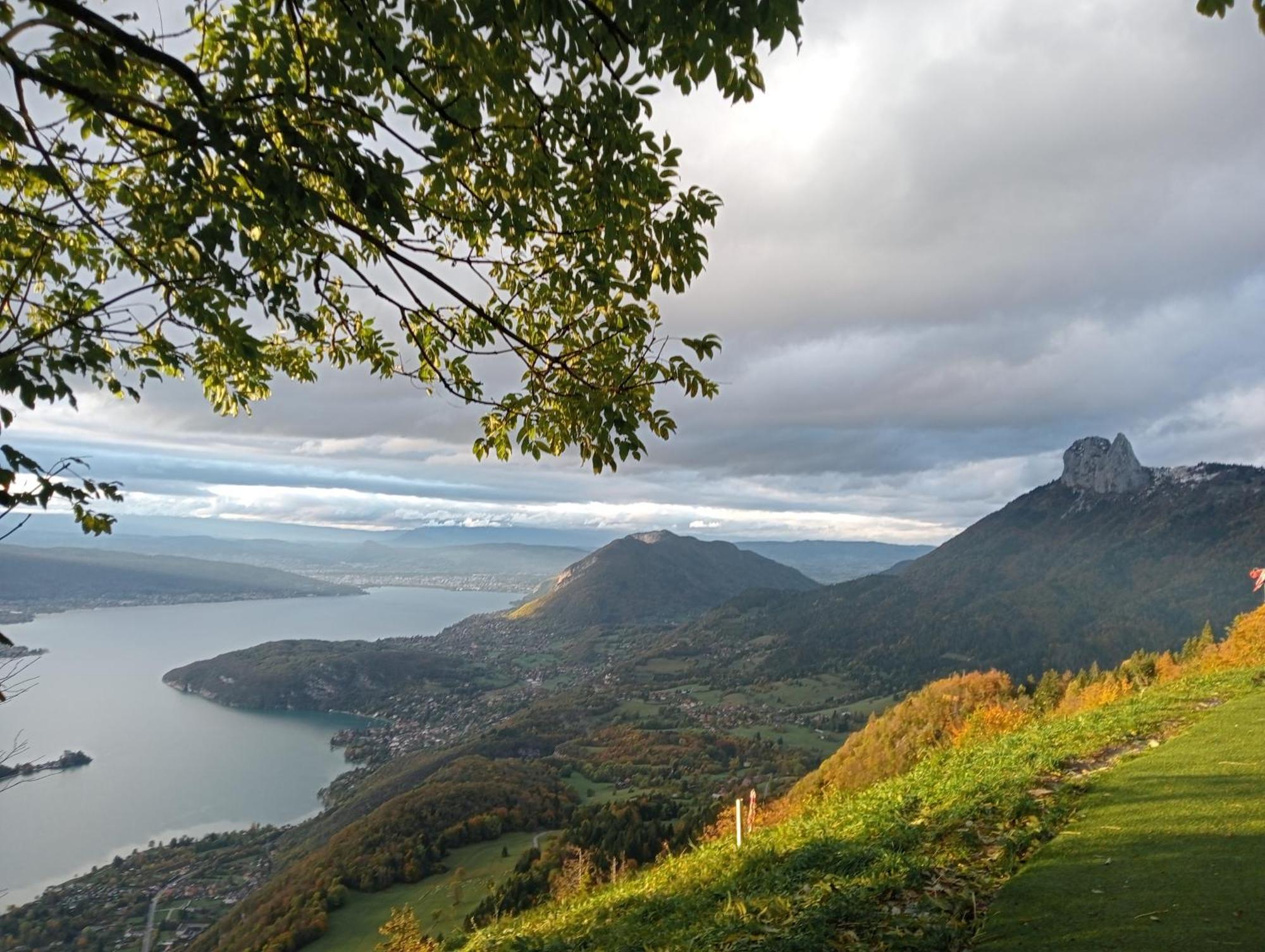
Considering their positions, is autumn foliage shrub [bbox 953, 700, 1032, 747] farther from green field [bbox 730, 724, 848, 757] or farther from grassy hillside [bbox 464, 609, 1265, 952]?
green field [bbox 730, 724, 848, 757]

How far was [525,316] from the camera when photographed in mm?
4504

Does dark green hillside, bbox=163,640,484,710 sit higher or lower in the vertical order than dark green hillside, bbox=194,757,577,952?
lower

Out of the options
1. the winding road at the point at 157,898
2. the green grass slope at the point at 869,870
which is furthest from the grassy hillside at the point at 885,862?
the winding road at the point at 157,898

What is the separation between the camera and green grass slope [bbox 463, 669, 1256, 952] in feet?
15.1

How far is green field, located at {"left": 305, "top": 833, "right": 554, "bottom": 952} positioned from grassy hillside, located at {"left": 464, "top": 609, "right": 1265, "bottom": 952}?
35.6 m

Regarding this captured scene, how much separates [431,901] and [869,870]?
2109 inches

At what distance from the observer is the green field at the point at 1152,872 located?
3912 millimetres

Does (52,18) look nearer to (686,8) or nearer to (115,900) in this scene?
(686,8)

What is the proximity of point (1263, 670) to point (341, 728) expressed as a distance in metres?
152

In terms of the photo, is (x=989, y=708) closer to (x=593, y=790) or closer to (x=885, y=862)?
(x=885, y=862)

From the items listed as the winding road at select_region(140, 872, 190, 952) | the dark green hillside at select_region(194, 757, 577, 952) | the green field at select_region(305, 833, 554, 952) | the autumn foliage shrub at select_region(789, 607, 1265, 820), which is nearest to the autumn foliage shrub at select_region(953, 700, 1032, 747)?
the autumn foliage shrub at select_region(789, 607, 1265, 820)

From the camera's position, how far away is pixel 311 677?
156m

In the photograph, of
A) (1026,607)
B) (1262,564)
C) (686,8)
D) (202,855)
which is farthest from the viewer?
(1026,607)

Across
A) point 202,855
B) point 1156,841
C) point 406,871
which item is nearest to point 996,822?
point 1156,841
